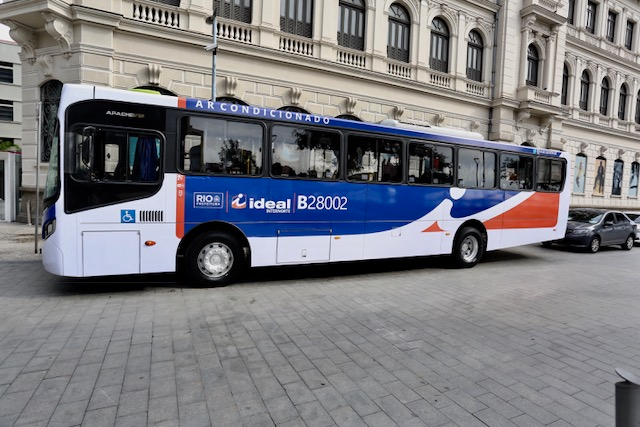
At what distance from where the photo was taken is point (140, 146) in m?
6.61

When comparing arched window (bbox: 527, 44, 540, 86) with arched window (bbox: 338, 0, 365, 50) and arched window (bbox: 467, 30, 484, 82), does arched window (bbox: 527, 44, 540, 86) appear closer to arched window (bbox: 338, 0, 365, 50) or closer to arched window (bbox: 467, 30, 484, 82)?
arched window (bbox: 467, 30, 484, 82)

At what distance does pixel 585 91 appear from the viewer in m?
27.2

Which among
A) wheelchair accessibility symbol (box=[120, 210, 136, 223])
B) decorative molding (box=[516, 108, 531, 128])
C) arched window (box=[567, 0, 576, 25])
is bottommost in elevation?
wheelchair accessibility symbol (box=[120, 210, 136, 223])

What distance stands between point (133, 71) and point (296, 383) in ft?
43.8

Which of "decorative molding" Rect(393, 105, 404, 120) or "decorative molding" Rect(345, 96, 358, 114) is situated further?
"decorative molding" Rect(393, 105, 404, 120)

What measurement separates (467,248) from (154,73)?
11.8 m

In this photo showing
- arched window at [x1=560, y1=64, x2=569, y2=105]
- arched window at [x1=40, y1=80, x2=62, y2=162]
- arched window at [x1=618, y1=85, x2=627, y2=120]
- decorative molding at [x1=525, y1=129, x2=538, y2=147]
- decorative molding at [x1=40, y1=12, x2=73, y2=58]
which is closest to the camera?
decorative molding at [x1=40, y1=12, x2=73, y2=58]

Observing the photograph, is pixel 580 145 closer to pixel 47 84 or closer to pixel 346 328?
pixel 346 328

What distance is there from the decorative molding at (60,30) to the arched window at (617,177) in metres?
33.7

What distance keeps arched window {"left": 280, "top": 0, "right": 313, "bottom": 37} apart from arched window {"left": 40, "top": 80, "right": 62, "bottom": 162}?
8765 millimetres

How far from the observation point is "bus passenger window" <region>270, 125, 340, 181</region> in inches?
301

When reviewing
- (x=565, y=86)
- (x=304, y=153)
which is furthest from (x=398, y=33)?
(x=565, y=86)

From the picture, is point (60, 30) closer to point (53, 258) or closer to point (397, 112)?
point (53, 258)

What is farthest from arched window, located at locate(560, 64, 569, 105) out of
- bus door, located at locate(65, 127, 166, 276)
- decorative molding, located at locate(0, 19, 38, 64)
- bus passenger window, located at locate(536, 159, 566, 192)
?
decorative molding, located at locate(0, 19, 38, 64)
